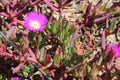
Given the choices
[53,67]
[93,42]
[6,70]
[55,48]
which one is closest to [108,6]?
[93,42]

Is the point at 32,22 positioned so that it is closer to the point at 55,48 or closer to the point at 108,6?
the point at 55,48

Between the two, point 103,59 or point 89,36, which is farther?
point 89,36

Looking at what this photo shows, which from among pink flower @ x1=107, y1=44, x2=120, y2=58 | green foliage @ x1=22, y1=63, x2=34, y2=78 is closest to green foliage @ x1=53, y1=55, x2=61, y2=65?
green foliage @ x1=22, y1=63, x2=34, y2=78

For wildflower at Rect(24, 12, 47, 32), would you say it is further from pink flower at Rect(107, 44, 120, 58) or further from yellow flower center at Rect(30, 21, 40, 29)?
pink flower at Rect(107, 44, 120, 58)

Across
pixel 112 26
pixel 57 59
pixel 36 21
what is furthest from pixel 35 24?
pixel 112 26

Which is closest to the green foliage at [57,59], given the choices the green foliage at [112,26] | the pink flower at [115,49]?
the pink flower at [115,49]

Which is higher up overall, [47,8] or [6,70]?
[47,8]

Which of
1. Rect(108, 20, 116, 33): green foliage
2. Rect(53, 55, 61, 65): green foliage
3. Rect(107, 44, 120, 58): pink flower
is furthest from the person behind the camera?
Rect(108, 20, 116, 33): green foliage

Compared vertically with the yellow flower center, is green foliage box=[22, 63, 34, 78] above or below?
below

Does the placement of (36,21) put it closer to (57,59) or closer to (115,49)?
(57,59)
